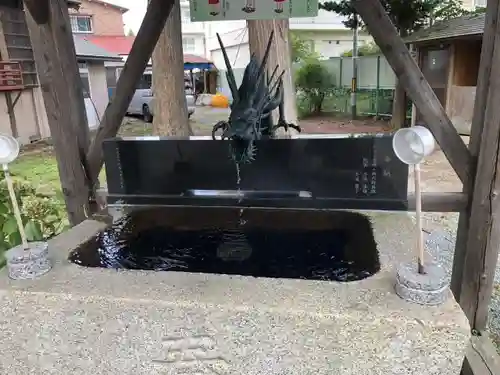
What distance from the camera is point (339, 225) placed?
2.11 m

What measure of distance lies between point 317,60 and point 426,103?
1308 cm

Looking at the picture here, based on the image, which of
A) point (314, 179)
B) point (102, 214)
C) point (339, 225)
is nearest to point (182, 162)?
point (102, 214)

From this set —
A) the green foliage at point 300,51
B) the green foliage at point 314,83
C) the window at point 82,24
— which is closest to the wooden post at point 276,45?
the green foliage at point 314,83

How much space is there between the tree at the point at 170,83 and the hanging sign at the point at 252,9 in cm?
466

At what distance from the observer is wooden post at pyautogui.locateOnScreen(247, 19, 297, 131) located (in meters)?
3.53

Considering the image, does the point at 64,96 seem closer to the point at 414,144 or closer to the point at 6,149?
the point at 6,149

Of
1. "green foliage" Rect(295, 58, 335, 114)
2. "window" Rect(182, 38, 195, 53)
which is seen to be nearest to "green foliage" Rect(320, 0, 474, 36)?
"green foliage" Rect(295, 58, 335, 114)

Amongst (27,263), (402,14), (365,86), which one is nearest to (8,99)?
→ (402,14)

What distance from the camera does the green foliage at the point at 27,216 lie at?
2.30 metres

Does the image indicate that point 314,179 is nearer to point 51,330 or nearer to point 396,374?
point 396,374

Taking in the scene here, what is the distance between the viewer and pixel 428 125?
7.20ft

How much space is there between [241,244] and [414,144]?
3.31 ft

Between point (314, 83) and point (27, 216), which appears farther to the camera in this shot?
point (314, 83)

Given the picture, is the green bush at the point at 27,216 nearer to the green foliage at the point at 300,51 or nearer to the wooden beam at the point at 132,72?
the wooden beam at the point at 132,72
